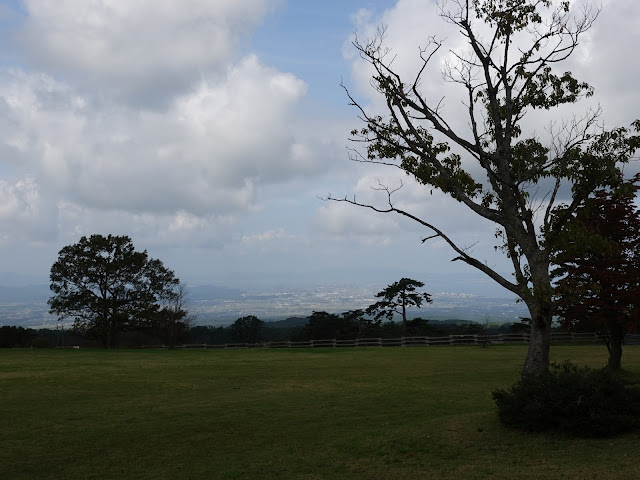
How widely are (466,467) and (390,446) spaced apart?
2.06 meters

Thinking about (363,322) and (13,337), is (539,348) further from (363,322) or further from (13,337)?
(13,337)

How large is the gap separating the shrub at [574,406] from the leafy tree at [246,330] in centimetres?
5719

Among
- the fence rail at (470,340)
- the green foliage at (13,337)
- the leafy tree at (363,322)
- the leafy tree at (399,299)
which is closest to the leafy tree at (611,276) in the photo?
the fence rail at (470,340)

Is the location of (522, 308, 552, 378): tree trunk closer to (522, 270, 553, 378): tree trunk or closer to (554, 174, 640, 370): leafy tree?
(522, 270, 553, 378): tree trunk

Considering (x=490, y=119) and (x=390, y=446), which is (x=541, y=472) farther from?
(x=490, y=119)

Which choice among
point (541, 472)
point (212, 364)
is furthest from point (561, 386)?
point (212, 364)

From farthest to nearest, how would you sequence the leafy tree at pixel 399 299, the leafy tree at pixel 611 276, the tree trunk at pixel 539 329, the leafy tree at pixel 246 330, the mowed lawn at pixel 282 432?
the leafy tree at pixel 246 330 < the leafy tree at pixel 399 299 < the leafy tree at pixel 611 276 < the tree trunk at pixel 539 329 < the mowed lawn at pixel 282 432

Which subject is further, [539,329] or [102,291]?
[102,291]

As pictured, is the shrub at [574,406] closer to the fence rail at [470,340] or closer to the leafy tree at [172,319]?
the fence rail at [470,340]

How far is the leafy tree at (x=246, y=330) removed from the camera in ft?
219

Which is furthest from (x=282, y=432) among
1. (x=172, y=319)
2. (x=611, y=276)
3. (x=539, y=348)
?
(x=172, y=319)

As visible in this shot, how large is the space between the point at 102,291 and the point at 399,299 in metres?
29.3

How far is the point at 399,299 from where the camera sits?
189 feet

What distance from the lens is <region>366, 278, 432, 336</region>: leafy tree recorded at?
57281mm
